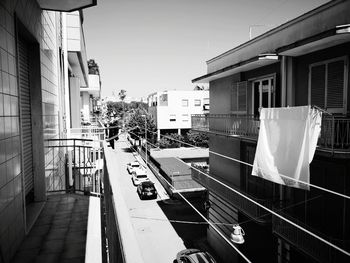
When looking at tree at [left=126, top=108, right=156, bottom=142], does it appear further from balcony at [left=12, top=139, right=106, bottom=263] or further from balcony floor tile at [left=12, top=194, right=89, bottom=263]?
balcony floor tile at [left=12, top=194, right=89, bottom=263]

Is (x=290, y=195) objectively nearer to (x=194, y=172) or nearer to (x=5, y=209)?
(x=194, y=172)

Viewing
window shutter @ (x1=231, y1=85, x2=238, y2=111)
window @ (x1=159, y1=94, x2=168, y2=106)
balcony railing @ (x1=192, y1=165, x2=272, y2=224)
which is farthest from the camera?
window @ (x1=159, y1=94, x2=168, y2=106)

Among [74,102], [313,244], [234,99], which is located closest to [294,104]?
[234,99]

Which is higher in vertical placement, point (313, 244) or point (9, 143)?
point (9, 143)

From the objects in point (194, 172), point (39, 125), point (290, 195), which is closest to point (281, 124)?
point (290, 195)

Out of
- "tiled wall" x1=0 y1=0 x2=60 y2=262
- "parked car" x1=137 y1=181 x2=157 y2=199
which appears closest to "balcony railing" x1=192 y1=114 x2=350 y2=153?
"tiled wall" x1=0 y1=0 x2=60 y2=262

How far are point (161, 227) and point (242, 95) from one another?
1034 cm

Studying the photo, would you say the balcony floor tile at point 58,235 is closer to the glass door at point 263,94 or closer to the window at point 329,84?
the window at point 329,84

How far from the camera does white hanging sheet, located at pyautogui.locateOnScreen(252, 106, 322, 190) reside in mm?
7203

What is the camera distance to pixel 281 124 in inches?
325

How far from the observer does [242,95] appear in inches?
494

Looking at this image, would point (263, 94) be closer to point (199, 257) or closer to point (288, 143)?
point (288, 143)

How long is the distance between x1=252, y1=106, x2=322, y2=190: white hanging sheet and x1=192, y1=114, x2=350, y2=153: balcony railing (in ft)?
1.37

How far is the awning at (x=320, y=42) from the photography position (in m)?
6.70
